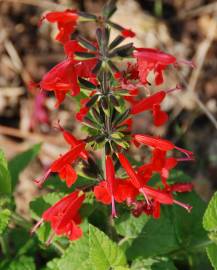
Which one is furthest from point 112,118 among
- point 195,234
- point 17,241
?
point 17,241

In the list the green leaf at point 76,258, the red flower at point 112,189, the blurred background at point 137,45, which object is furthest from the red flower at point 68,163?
the blurred background at point 137,45

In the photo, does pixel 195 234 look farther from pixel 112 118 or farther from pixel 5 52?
pixel 5 52

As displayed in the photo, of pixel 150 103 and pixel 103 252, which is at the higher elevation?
pixel 150 103

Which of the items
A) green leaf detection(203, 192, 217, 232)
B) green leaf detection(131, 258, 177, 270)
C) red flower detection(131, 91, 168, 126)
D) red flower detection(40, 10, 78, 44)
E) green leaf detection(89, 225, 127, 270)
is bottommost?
green leaf detection(131, 258, 177, 270)

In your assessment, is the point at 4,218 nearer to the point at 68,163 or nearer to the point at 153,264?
the point at 68,163

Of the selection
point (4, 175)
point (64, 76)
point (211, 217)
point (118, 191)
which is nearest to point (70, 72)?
point (64, 76)

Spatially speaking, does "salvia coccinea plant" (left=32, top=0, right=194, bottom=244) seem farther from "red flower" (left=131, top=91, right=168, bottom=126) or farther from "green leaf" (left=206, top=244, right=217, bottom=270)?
"green leaf" (left=206, top=244, right=217, bottom=270)

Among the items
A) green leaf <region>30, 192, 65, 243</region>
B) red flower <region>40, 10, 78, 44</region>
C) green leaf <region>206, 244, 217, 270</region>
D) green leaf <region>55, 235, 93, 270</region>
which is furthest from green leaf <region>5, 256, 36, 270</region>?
red flower <region>40, 10, 78, 44</region>
